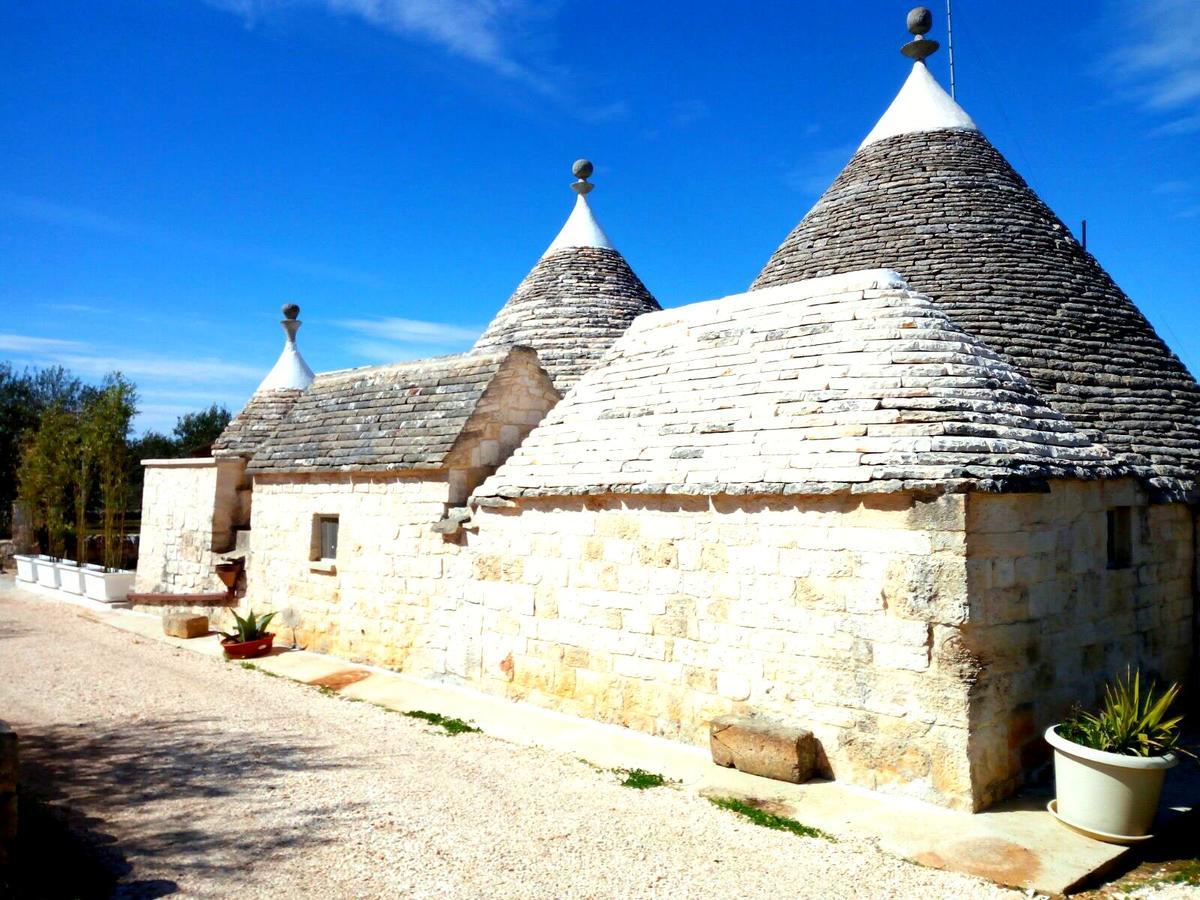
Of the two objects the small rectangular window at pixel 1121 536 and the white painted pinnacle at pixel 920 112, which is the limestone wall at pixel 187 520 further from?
the small rectangular window at pixel 1121 536

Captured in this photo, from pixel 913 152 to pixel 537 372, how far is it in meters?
5.47

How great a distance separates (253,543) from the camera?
41.1 ft

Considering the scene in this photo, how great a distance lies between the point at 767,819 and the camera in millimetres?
5770

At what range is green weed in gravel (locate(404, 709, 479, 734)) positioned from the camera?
26.3ft

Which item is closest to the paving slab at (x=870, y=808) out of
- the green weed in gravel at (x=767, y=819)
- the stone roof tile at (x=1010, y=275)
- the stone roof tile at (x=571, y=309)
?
the green weed in gravel at (x=767, y=819)

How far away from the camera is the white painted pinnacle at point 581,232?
15.6 meters

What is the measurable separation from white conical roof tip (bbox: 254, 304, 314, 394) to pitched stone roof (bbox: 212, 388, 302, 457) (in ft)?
0.56

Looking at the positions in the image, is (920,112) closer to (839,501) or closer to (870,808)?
(839,501)

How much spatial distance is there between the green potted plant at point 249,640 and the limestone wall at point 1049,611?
9099 millimetres

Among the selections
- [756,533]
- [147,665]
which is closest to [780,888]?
[756,533]

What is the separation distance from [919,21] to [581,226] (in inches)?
260

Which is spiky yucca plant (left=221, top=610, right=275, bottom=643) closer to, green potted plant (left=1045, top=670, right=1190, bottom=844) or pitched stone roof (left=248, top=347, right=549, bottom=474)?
pitched stone roof (left=248, top=347, right=549, bottom=474)

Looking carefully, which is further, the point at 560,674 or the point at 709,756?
the point at 560,674

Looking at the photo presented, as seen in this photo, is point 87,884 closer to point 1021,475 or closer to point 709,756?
point 709,756
